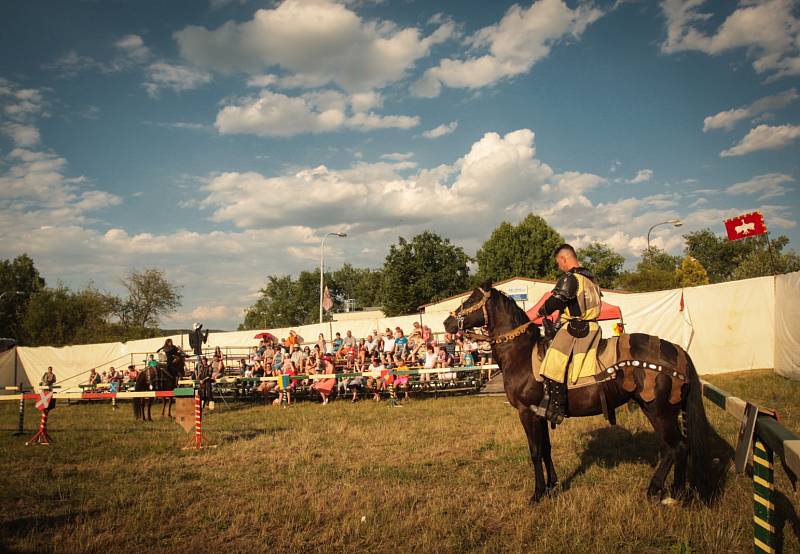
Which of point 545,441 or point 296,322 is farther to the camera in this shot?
point 296,322

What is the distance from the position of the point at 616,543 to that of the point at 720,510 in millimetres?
1373

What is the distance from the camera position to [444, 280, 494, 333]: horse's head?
6836 mm

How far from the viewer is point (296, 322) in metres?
110

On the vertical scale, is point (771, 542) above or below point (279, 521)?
above

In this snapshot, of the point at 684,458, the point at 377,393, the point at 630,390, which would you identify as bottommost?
the point at 377,393

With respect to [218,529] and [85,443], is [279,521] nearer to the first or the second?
[218,529]

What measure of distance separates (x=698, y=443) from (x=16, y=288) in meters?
90.1

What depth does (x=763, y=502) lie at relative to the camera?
10.9 ft

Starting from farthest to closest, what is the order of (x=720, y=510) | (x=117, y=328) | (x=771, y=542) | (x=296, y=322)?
1. (x=296, y=322)
2. (x=117, y=328)
3. (x=720, y=510)
4. (x=771, y=542)

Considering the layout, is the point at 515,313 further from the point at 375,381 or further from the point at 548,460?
the point at 375,381

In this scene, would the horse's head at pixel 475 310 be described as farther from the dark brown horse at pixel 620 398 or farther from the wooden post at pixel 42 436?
the wooden post at pixel 42 436

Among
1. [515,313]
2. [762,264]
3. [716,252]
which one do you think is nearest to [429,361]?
[515,313]

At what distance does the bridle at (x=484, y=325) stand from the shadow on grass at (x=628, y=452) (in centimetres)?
201

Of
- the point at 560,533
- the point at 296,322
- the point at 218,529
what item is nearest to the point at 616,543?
the point at 560,533
